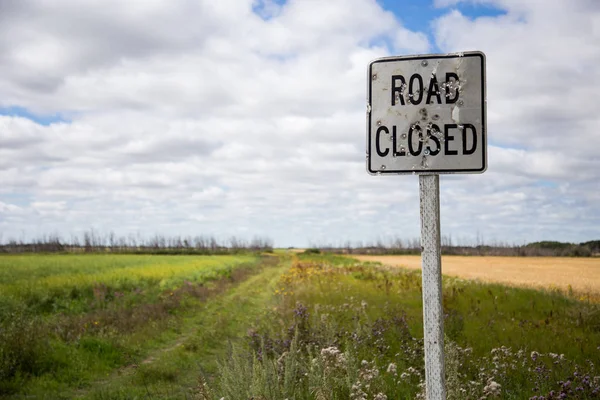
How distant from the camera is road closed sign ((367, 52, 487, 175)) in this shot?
2.88 m

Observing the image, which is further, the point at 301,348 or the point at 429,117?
the point at 301,348

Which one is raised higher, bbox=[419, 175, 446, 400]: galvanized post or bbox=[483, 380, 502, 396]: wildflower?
bbox=[419, 175, 446, 400]: galvanized post

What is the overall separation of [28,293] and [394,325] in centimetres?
1525

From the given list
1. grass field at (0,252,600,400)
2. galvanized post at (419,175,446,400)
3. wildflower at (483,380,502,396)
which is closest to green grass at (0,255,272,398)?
grass field at (0,252,600,400)

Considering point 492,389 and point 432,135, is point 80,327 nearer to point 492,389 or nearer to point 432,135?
point 492,389

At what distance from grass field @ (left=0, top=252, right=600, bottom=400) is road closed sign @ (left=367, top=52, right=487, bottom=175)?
2562 millimetres

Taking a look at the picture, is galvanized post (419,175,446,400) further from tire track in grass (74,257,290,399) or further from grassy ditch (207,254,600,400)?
tire track in grass (74,257,290,399)

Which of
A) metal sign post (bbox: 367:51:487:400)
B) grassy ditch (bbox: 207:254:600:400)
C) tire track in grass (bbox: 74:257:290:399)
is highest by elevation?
→ metal sign post (bbox: 367:51:487:400)

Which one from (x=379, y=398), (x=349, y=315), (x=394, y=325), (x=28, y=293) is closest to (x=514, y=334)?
(x=394, y=325)

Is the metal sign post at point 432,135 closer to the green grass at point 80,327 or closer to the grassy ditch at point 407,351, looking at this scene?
the grassy ditch at point 407,351

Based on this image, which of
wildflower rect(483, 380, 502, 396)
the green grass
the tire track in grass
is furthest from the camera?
the green grass

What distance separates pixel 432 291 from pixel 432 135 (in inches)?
38.9

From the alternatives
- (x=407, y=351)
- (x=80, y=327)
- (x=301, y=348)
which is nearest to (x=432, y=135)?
(x=407, y=351)

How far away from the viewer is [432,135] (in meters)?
2.92
